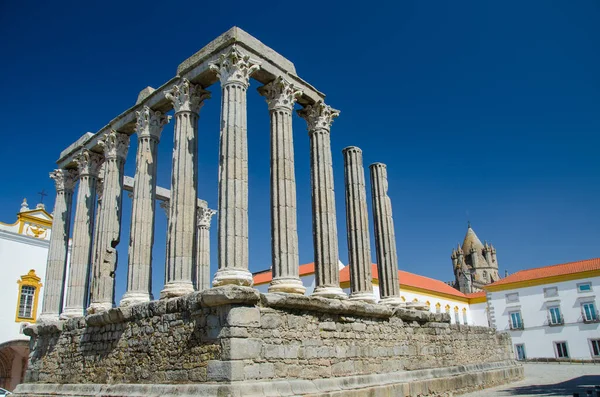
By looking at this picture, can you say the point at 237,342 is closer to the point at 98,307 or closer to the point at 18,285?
the point at 98,307

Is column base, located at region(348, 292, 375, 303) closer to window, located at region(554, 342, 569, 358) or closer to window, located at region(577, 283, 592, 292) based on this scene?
window, located at region(554, 342, 569, 358)

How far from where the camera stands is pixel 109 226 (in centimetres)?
1465

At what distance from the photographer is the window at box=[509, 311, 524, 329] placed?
41.3 meters

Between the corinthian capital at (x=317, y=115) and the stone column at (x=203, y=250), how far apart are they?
6.59 metres

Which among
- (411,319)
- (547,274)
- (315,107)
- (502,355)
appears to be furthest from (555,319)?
(315,107)

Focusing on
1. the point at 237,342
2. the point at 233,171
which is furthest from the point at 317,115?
the point at 237,342

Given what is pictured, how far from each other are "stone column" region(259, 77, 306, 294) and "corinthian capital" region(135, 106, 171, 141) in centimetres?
343

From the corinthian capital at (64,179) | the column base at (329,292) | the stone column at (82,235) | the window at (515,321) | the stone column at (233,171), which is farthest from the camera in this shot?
the window at (515,321)

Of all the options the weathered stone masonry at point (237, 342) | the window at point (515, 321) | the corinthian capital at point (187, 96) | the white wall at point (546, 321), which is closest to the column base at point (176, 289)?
the weathered stone masonry at point (237, 342)

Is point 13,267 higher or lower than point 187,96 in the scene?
lower

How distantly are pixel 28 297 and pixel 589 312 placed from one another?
37.5m

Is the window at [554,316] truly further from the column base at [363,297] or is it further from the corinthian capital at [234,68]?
the corinthian capital at [234,68]

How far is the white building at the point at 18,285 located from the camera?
74.9ft

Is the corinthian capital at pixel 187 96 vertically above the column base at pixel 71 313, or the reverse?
the corinthian capital at pixel 187 96
